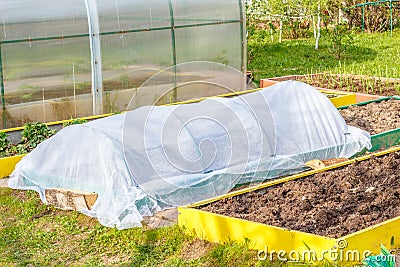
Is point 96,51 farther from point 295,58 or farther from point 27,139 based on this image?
point 295,58

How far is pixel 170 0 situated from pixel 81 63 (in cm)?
177

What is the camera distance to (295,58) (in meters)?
16.6

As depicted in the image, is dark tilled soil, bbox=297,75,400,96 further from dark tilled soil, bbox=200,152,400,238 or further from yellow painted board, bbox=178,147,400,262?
yellow painted board, bbox=178,147,400,262

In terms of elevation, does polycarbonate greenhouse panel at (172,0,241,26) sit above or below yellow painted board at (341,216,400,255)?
above

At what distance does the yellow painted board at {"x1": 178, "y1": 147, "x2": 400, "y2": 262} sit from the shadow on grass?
7771 mm

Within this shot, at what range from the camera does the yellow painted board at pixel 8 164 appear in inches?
343

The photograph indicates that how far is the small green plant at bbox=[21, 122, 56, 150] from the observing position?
945 centimetres

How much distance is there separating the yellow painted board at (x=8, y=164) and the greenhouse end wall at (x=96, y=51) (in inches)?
65.9

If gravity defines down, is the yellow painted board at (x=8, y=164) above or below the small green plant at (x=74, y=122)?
below

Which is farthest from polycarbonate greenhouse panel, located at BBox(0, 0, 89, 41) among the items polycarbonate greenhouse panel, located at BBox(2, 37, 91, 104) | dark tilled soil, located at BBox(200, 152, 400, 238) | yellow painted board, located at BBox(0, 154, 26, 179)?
dark tilled soil, located at BBox(200, 152, 400, 238)

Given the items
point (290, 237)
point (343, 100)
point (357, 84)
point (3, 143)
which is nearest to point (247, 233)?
point (290, 237)

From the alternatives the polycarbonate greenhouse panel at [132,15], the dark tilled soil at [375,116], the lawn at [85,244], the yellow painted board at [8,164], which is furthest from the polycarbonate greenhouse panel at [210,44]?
the lawn at [85,244]

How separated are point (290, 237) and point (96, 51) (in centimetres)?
588

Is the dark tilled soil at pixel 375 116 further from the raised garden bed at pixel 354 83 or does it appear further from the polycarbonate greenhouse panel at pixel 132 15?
the polycarbonate greenhouse panel at pixel 132 15
